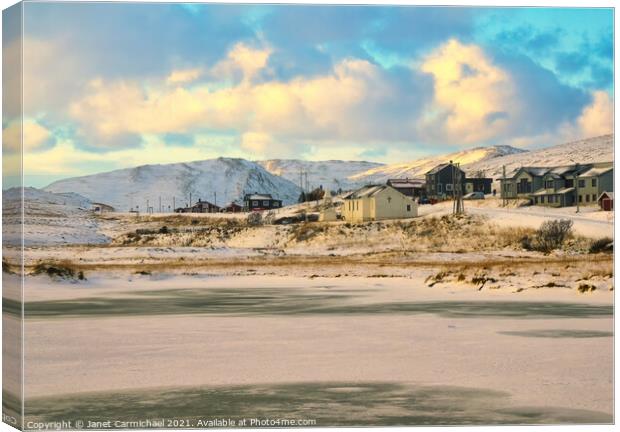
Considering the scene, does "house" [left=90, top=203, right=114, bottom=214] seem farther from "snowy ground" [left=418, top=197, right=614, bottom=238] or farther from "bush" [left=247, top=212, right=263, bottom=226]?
"snowy ground" [left=418, top=197, right=614, bottom=238]

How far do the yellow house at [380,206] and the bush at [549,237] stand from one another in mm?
4520

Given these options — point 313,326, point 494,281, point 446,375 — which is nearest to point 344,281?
point 494,281

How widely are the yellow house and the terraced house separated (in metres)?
4.35

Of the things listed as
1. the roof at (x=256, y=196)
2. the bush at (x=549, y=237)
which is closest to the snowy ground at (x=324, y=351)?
the bush at (x=549, y=237)

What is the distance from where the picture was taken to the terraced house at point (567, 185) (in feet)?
68.5

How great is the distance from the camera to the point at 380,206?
2705 cm

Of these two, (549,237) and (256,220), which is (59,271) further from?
(256,220)

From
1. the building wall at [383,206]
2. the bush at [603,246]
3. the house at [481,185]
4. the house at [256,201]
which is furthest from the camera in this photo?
the house at [256,201]

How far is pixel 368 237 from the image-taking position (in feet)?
91.5

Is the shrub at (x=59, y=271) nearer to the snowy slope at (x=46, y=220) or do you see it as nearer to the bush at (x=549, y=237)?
the snowy slope at (x=46, y=220)

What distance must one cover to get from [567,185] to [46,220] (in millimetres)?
17720

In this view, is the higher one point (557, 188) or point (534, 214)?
point (557, 188)

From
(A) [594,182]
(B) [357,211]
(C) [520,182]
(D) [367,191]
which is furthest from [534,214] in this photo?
(C) [520,182]

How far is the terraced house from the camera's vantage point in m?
20.9
